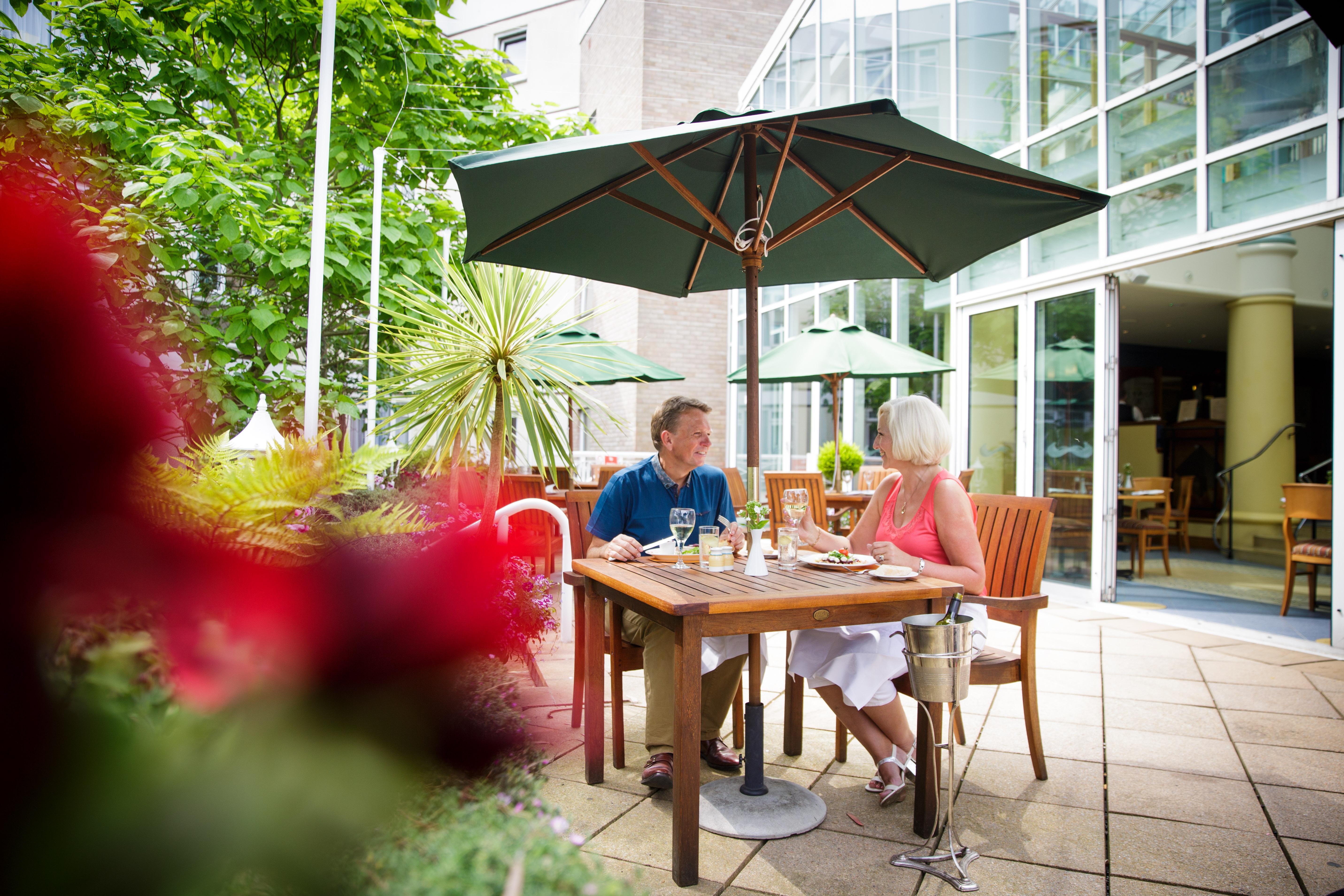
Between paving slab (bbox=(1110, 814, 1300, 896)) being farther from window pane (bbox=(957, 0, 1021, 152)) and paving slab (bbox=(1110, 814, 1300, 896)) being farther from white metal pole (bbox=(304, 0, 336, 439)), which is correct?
window pane (bbox=(957, 0, 1021, 152))

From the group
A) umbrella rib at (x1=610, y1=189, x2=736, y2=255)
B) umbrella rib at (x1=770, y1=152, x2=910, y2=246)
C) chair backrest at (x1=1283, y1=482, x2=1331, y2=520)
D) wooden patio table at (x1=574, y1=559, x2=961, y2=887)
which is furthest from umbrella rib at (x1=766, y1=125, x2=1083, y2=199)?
chair backrest at (x1=1283, y1=482, x2=1331, y2=520)

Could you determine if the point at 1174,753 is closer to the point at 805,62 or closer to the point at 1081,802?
the point at 1081,802

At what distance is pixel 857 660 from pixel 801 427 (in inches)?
296

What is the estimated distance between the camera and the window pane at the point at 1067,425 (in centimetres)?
568

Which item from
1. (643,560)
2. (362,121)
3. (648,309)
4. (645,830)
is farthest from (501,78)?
(645,830)

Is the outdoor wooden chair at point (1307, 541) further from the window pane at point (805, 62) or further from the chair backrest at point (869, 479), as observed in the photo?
the window pane at point (805, 62)

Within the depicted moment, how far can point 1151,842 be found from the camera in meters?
2.04

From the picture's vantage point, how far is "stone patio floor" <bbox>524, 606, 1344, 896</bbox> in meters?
1.87

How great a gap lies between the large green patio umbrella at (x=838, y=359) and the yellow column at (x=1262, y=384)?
14.0 feet

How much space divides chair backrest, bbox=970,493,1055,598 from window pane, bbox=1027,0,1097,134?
14.1 feet

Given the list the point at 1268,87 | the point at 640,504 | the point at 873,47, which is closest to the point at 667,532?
the point at 640,504

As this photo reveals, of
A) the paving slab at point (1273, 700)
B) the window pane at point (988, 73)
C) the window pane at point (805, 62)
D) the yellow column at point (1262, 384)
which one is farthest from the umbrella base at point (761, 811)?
the window pane at point (805, 62)

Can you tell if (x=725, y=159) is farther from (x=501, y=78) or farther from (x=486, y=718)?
(x=501, y=78)

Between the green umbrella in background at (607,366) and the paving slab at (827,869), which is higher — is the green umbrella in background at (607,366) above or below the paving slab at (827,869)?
above
